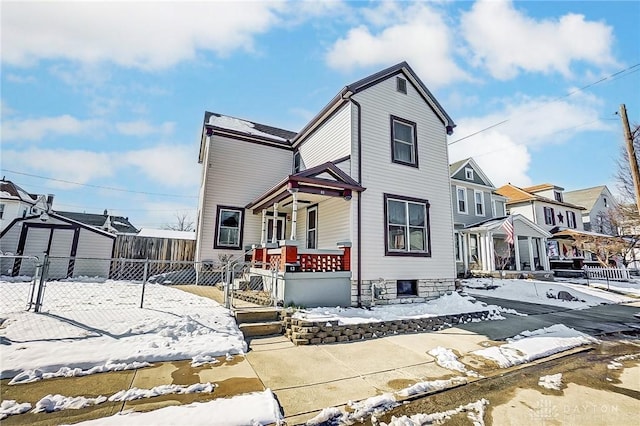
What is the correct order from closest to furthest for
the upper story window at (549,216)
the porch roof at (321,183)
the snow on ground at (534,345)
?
the snow on ground at (534,345) < the porch roof at (321,183) < the upper story window at (549,216)

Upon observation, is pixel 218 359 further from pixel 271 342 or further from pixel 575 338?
pixel 575 338

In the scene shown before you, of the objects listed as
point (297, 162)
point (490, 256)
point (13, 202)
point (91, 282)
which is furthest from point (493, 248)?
point (13, 202)

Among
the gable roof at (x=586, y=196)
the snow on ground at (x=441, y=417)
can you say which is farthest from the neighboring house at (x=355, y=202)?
the gable roof at (x=586, y=196)

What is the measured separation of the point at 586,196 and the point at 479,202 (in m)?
25.6

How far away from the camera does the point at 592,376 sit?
14.7 feet

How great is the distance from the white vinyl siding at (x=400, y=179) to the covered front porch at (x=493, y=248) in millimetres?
9295

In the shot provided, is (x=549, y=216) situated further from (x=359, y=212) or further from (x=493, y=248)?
(x=359, y=212)

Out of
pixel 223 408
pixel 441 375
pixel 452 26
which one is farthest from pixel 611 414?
pixel 452 26

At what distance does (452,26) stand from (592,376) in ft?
29.7

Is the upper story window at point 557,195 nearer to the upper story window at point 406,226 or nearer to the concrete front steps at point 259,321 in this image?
the upper story window at point 406,226

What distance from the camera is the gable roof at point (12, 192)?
26.1 metres

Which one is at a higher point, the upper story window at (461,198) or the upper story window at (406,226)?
the upper story window at (461,198)

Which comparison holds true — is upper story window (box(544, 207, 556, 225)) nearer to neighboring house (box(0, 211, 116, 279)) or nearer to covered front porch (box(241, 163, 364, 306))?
covered front porch (box(241, 163, 364, 306))

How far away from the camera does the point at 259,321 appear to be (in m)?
6.52
